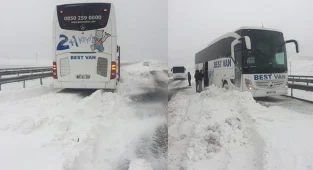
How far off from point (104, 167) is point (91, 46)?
72 centimetres

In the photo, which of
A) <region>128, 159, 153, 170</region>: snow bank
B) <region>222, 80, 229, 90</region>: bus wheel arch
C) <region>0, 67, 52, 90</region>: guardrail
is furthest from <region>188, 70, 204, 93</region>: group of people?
<region>0, 67, 52, 90</region>: guardrail

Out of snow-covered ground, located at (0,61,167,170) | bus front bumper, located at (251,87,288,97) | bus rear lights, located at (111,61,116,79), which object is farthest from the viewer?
bus rear lights, located at (111,61,116,79)

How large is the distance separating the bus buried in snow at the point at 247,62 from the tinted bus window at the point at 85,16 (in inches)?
25.1

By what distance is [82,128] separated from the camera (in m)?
1.07

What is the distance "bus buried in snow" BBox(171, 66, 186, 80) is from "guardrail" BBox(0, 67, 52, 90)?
668 mm

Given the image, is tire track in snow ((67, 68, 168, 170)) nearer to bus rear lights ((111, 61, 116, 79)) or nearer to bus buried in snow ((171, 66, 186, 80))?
bus buried in snow ((171, 66, 186, 80))

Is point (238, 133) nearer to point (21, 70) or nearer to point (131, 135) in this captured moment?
point (131, 135)

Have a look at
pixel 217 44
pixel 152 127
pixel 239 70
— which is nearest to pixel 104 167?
pixel 152 127

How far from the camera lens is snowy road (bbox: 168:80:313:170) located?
1.05 meters

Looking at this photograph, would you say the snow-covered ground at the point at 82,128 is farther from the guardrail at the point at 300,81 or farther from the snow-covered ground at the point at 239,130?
the guardrail at the point at 300,81

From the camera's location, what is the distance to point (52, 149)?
3.03 feet

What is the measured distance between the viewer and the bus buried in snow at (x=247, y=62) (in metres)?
1.48

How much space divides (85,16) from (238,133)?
1.06 m

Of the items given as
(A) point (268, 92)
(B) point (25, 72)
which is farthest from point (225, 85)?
(B) point (25, 72)
